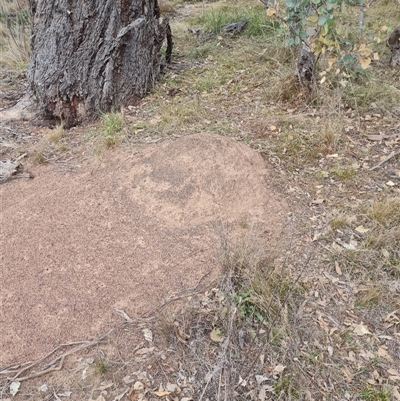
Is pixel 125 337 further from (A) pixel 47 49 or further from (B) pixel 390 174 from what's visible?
(A) pixel 47 49

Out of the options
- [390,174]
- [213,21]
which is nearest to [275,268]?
[390,174]

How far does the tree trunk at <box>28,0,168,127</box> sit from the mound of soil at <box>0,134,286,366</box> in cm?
77

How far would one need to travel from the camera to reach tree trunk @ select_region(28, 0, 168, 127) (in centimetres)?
324

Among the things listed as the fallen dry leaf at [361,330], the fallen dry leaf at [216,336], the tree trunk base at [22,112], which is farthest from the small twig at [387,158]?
the tree trunk base at [22,112]

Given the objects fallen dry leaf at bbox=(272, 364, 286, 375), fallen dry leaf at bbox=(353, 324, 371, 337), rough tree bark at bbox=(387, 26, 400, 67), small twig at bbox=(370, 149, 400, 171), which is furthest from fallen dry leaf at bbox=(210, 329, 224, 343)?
rough tree bark at bbox=(387, 26, 400, 67)

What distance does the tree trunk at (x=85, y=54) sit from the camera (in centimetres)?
324

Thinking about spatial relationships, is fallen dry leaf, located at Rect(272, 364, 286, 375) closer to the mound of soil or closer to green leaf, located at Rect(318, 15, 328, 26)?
the mound of soil

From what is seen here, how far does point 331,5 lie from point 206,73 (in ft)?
5.81

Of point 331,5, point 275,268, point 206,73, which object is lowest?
point 275,268

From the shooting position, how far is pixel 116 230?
2303 mm

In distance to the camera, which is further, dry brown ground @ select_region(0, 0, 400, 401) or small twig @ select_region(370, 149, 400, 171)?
small twig @ select_region(370, 149, 400, 171)

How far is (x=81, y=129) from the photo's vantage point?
3.36 m

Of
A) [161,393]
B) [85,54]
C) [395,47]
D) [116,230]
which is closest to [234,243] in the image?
[116,230]

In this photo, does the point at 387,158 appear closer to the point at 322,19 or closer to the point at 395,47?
the point at 322,19
